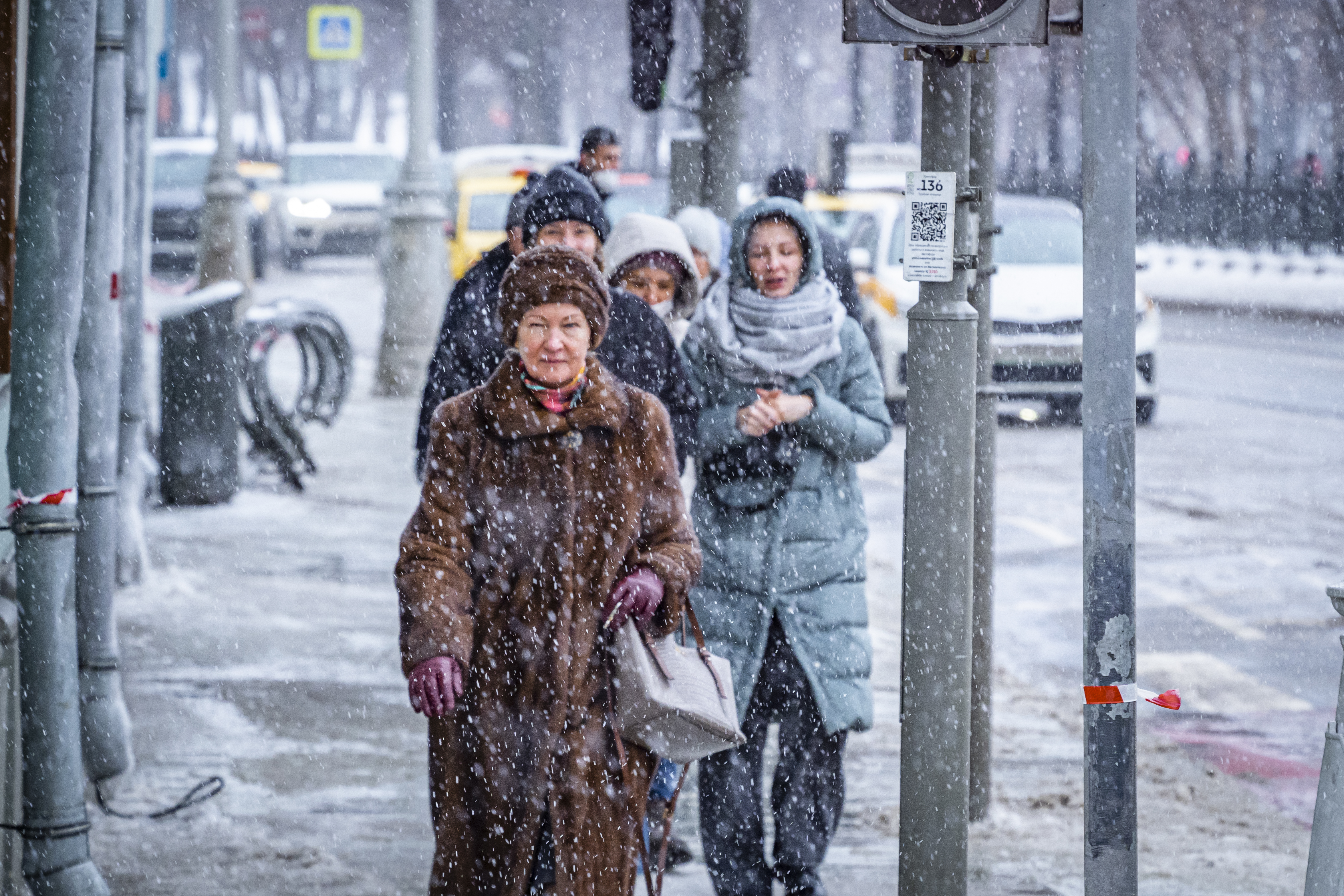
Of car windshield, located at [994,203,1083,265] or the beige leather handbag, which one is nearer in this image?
the beige leather handbag

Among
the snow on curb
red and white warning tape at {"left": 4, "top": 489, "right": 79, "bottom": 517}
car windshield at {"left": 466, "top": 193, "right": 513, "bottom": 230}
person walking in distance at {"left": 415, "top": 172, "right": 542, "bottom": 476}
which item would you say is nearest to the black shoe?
person walking in distance at {"left": 415, "top": 172, "right": 542, "bottom": 476}

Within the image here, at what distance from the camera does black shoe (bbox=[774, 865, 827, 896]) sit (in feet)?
16.1

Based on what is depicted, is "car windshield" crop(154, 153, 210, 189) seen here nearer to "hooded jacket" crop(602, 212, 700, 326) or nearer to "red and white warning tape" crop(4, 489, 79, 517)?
"hooded jacket" crop(602, 212, 700, 326)

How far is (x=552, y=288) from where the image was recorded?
4.07m

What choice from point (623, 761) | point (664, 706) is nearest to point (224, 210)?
point (623, 761)

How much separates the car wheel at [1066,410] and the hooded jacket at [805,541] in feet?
33.6

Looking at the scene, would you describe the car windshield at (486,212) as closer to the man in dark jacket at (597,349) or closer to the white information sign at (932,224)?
the man in dark jacket at (597,349)

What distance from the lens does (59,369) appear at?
14.9 ft

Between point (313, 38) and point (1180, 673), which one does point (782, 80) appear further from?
point (1180, 673)

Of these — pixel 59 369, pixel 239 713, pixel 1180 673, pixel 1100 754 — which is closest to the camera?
pixel 1100 754

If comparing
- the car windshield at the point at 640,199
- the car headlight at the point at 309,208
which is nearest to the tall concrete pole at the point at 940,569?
the car windshield at the point at 640,199

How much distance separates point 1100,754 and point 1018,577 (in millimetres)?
5591

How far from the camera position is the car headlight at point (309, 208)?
3453 cm

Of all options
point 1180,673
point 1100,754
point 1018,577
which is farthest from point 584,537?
point 1018,577
